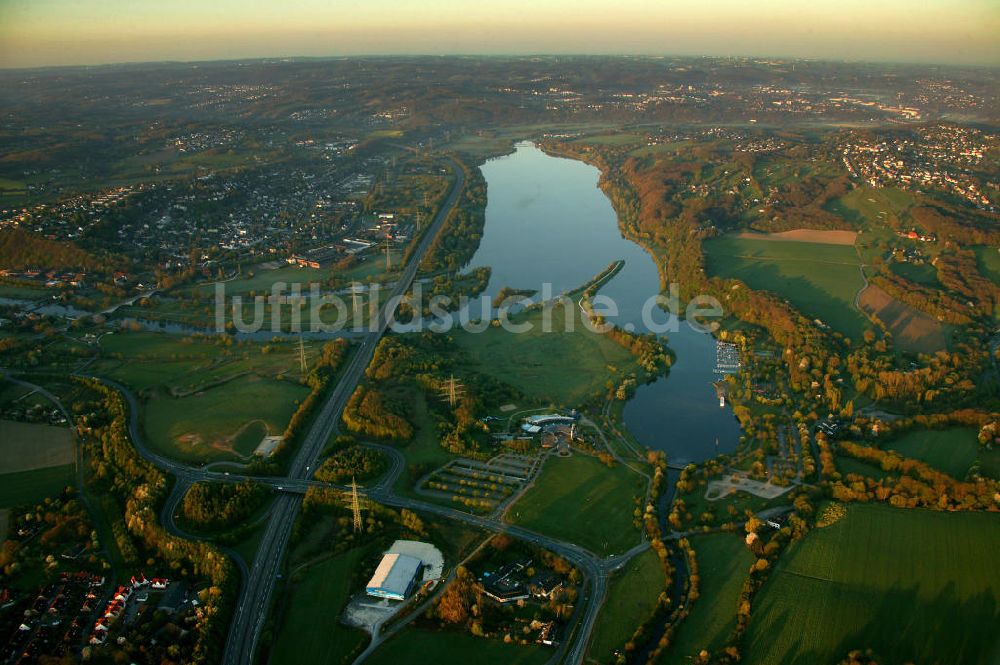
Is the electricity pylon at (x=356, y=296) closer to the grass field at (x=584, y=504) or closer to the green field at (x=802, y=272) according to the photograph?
the grass field at (x=584, y=504)

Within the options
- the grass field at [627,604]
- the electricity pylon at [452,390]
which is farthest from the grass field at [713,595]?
the electricity pylon at [452,390]

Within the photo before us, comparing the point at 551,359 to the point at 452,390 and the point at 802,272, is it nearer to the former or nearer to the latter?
the point at 452,390

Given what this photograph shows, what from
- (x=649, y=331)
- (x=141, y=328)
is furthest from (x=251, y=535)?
(x=649, y=331)

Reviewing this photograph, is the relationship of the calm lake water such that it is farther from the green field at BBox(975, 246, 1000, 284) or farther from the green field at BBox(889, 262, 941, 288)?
the green field at BBox(975, 246, 1000, 284)

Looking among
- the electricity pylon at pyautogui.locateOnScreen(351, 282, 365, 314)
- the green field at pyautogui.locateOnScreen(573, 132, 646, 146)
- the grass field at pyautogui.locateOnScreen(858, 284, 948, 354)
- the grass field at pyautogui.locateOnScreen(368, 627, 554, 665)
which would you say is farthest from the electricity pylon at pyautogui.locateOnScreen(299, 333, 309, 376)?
the green field at pyautogui.locateOnScreen(573, 132, 646, 146)

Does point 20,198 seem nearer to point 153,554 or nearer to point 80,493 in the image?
point 80,493

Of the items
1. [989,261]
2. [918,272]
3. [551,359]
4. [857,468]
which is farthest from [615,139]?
[857,468]
